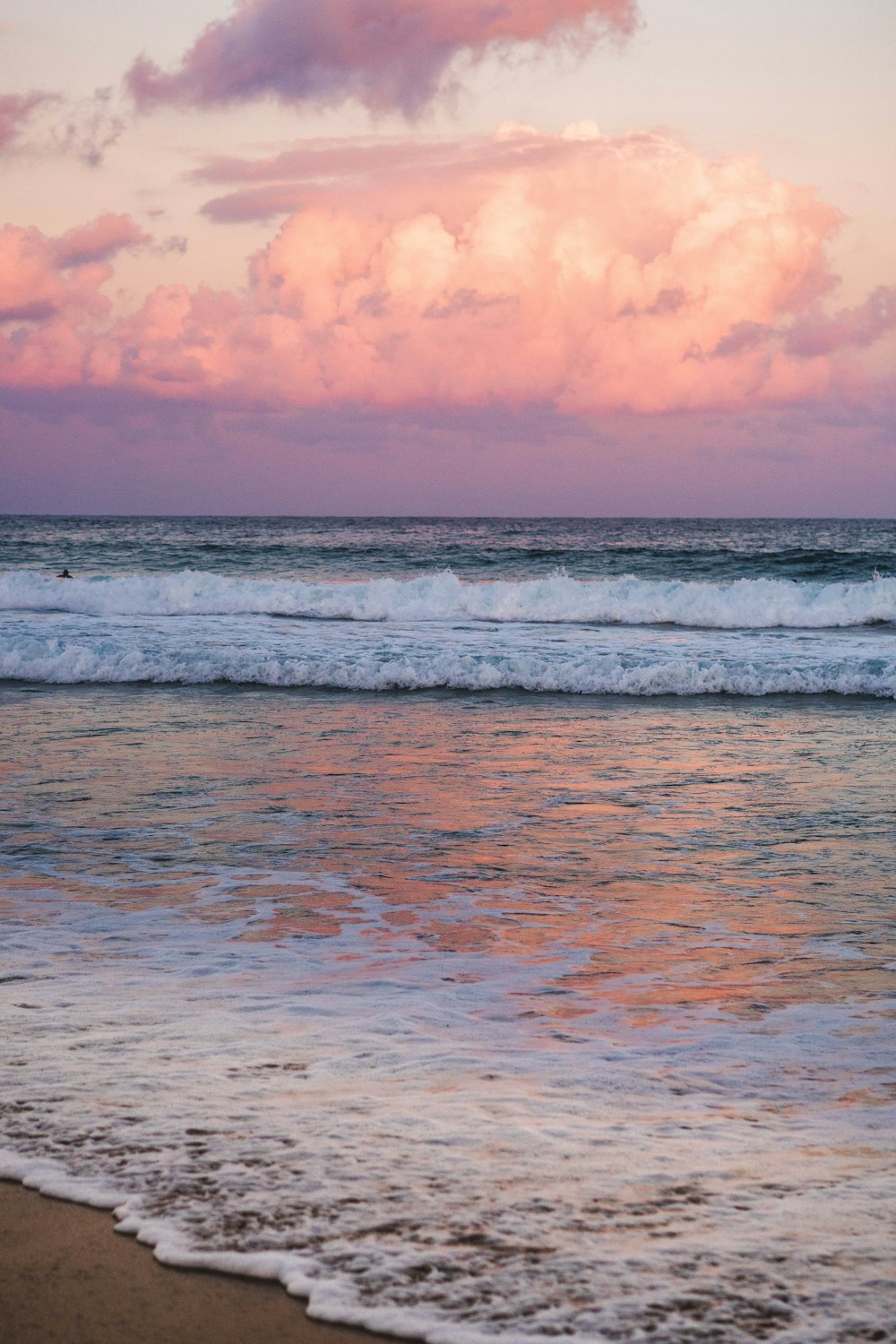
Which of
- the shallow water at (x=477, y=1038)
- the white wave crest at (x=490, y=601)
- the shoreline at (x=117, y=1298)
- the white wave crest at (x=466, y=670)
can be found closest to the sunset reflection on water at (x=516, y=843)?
the shallow water at (x=477, y=1038)

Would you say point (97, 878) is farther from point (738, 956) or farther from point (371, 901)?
point (738, 956)

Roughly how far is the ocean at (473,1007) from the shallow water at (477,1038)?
15 millimetres

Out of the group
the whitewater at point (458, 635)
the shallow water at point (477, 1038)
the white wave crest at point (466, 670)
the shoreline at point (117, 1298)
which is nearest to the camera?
the shoreline at point (117, 1298)

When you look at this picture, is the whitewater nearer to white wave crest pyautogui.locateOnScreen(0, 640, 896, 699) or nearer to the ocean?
white wave crest pyautogui.locateOnScreen(0, 640, 896, 699)

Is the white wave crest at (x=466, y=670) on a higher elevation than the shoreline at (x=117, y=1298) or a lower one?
higher

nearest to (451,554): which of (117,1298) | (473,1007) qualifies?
(473,1007)

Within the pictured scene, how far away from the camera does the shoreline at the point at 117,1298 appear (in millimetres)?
2371

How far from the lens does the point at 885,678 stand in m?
14.2

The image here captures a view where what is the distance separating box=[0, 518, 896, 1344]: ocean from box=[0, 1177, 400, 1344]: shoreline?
0.19 feet

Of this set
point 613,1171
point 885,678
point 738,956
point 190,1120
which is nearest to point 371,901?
point 738,956

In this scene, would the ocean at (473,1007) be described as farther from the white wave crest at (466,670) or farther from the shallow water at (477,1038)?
the white wave crest at (466,670)

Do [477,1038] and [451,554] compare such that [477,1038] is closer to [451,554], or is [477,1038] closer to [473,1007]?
[473,1007]

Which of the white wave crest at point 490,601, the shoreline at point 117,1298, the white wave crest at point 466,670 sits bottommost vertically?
the shoreline at point 117,1298

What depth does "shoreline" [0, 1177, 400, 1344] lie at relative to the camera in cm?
237
